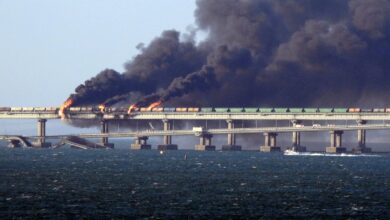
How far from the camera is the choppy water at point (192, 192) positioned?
115312 millimetres

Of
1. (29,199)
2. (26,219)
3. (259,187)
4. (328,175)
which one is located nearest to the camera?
(26,219)

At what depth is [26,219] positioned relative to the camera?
108062mm

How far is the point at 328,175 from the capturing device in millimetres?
177875

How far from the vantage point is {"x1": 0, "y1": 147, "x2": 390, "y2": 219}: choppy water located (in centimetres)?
11531

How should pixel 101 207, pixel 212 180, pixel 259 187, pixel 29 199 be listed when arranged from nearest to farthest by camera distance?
pixel 101 207 → pixel 29 199 → pixel 259 187 → pixel 212 180

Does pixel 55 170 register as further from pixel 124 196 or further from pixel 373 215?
pixel 373 215

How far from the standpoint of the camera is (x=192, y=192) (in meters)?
138

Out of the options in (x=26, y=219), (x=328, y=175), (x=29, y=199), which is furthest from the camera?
(x=328, y=175)

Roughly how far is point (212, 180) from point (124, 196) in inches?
1214

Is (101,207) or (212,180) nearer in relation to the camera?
(101,207)

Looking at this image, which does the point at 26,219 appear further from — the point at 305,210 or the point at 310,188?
the point at 310,188

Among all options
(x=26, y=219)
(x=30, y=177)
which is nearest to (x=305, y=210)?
(x=26, y=219)

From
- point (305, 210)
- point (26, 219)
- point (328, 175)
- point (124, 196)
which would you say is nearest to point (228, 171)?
point (328, 175)

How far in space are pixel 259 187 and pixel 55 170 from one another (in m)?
44.1
